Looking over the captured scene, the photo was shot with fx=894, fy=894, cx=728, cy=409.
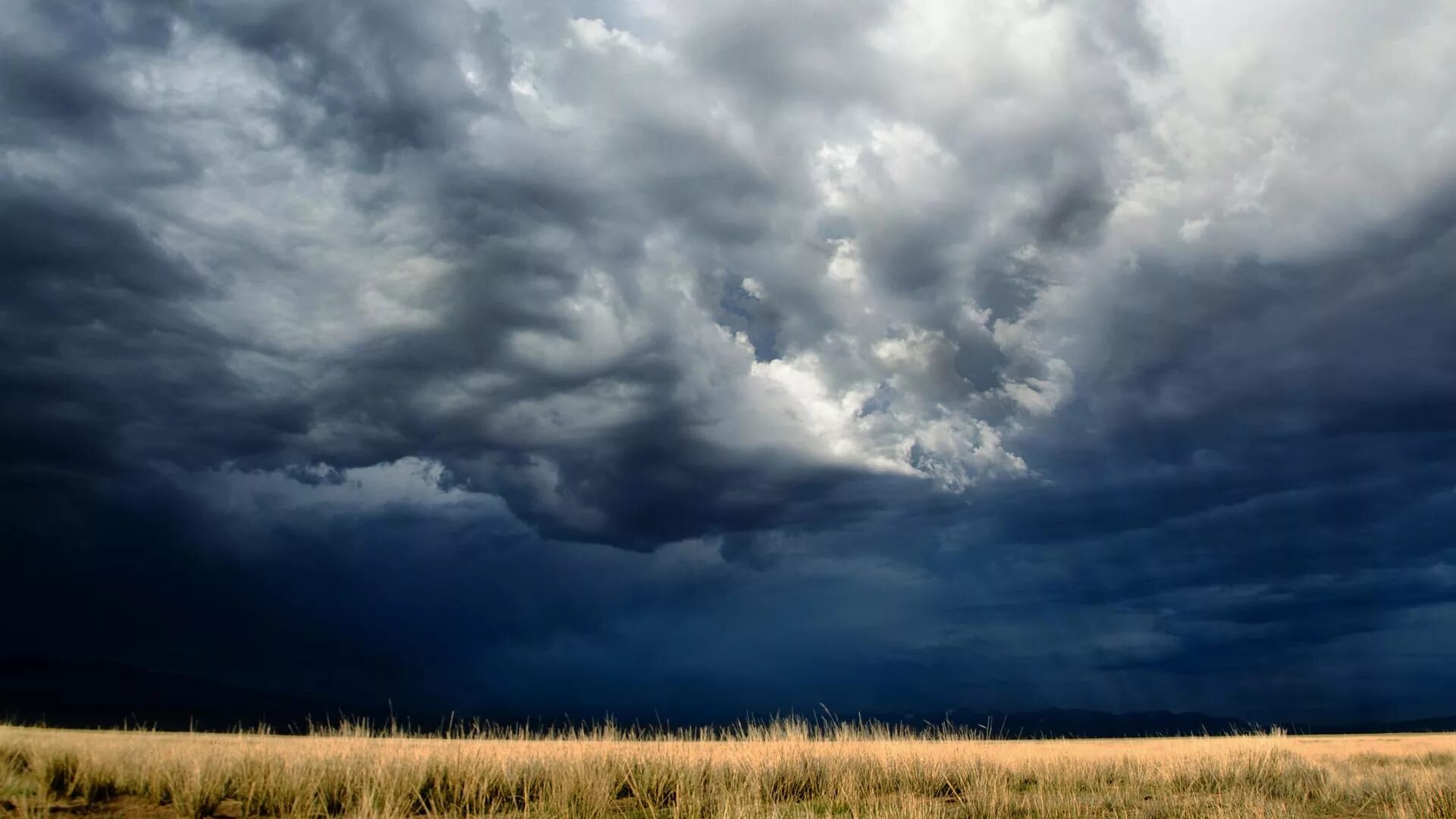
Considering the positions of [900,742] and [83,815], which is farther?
[900,742]

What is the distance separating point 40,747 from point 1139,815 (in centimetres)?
2380

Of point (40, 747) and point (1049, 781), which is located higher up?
point (40, 747)

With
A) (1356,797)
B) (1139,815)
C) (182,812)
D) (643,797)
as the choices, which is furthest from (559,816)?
(1356,797)

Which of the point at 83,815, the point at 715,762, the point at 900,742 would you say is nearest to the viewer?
the point at 83,815

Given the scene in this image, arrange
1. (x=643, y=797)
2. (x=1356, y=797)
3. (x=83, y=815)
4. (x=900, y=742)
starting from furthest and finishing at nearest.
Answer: (x=900, y=742)
(x=1356, y=797)
(x=643, y=797)
(x=83, y=815)

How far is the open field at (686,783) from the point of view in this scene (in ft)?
52.0

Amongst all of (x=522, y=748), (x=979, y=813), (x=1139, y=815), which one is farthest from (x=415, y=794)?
(x=1139, y=815)

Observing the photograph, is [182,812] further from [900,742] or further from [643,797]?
[900,742]

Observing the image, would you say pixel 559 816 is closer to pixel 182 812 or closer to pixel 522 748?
pixel 182 812

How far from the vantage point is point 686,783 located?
1891cm

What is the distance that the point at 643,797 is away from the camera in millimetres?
18391

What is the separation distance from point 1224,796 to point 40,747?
26.7 metres

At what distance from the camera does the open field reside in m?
15.8

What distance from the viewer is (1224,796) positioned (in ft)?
→ 63.0
